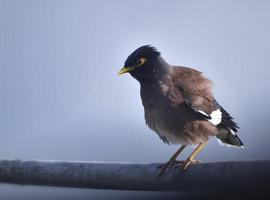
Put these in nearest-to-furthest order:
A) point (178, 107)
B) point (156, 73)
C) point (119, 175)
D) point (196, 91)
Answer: point (119, 175) → point (178, 107) → point (196, 91) → point (156, 73)

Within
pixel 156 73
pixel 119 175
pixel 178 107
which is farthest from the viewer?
pixel 156 73

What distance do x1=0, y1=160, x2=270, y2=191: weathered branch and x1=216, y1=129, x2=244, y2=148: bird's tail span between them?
177cm

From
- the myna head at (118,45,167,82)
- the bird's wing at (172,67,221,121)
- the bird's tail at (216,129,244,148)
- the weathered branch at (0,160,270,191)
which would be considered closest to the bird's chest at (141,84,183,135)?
the bird's wing at (172,67,221,121)

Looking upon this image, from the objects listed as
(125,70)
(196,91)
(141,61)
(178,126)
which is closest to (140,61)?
(141,61)

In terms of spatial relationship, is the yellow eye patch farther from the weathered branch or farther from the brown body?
the weathered branch

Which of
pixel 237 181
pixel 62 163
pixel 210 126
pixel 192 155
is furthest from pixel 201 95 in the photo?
pixel 237 181

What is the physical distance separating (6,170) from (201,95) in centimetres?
195

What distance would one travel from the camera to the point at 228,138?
3.90 m

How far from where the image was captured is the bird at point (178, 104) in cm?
360

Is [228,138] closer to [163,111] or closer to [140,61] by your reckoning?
[163,111]

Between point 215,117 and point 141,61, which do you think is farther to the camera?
point 141,61

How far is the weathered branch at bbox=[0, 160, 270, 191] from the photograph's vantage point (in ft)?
5.39

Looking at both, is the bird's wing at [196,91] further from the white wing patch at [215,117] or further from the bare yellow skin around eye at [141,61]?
the bare yellow skin around eye at [141,61]

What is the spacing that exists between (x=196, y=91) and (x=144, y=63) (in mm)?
516
